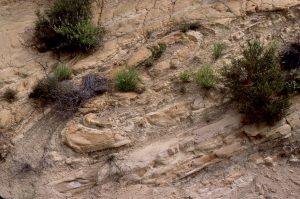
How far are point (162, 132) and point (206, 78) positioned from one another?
2.98ft

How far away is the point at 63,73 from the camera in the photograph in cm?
633

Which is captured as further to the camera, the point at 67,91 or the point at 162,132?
the point at 67,91

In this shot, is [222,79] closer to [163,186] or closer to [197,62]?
[197,62]

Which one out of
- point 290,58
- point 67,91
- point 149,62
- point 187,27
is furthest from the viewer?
point 187,27

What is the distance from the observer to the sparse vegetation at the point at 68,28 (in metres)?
6.70

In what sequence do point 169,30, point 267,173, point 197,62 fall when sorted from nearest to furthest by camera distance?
point 267,173
point 197,62
point 169,30

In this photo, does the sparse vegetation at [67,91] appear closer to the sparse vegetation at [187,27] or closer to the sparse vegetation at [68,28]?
the sparse vegetation at [68,28]

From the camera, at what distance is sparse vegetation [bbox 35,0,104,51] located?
670cm

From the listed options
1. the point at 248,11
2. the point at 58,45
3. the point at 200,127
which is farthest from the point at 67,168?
the point at 248,11

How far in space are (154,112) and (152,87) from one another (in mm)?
426

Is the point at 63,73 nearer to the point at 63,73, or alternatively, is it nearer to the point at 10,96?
the point at 63,73

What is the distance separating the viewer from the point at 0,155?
5.84m

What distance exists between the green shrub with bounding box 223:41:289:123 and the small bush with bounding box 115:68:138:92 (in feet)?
4.05

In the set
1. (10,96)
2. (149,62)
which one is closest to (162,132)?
(149,62)
